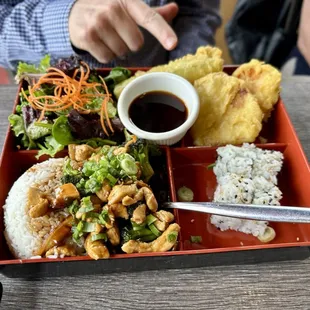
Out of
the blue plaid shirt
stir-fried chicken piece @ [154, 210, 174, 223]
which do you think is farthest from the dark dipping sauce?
the blue plaid shirt

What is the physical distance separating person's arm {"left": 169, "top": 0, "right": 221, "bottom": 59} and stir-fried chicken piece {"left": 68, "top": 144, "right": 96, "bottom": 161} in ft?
3.58

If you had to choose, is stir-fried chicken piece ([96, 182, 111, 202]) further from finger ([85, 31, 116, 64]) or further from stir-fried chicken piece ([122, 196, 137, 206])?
finger ([85, 31, 116, 64])

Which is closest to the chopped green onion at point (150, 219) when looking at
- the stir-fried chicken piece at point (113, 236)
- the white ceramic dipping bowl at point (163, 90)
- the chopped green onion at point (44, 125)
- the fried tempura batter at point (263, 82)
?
the stir-fried chicken piece at point (113, 236)

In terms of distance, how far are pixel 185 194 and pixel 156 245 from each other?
0.40 metres

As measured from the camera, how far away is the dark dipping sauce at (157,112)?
5.53ft

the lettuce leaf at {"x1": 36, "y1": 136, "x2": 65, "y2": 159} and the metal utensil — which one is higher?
the metal utensil

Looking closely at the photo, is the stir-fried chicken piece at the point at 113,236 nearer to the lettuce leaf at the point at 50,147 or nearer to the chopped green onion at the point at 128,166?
the chopped green onion at the point at 128,166

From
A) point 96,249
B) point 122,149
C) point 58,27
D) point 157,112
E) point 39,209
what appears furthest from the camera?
point 58,27

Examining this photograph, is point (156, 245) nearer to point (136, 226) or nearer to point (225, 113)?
point (136, 226)

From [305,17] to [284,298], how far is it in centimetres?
178

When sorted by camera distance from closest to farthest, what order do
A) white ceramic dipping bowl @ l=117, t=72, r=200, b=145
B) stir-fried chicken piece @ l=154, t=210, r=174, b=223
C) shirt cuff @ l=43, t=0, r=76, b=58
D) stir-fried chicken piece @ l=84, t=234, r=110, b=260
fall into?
stir-fried chicken piece @ l=84, t=234, r=110, b=260 → stir-fried chicken piece @ l=154, t=210, r=174, b=223 → white ceramic dipping bowl @ l=117, t=72, r=200, b=145 → shirt cuff @ l=43, t=0, r=76, b=58

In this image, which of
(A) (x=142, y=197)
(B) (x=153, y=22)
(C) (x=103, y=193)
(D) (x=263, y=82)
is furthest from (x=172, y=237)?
(B) (x=153, y=22)

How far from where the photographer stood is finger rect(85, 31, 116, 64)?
188cm

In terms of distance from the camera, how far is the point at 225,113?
66.4 inches
